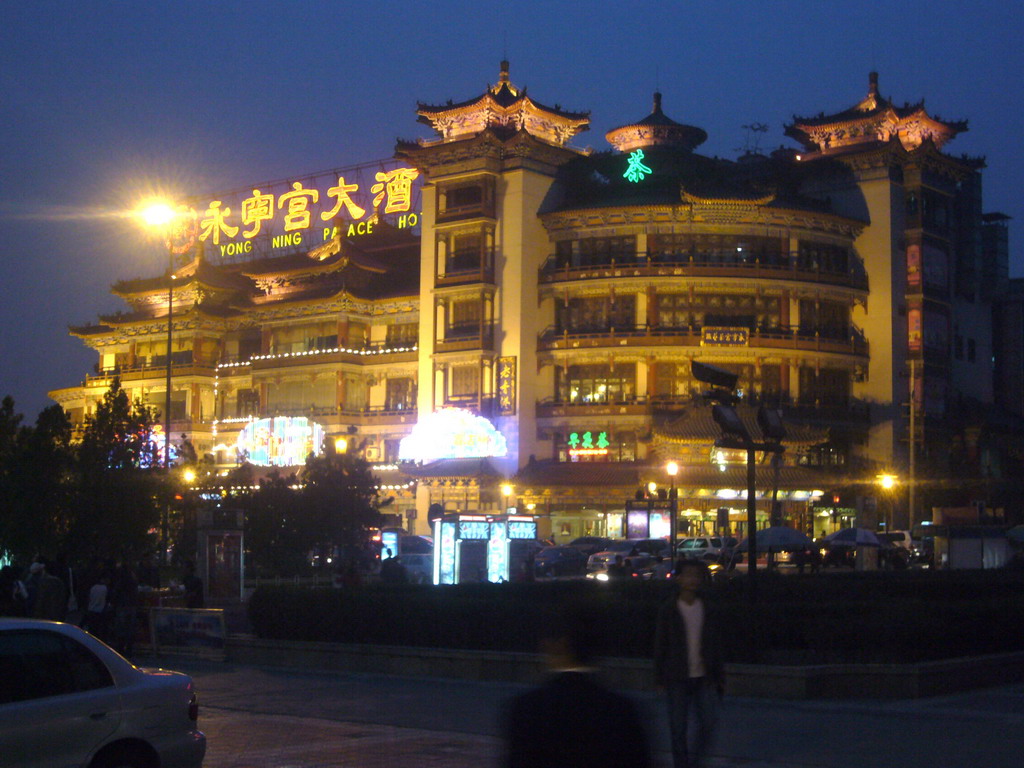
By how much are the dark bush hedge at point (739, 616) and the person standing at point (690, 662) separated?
359cm

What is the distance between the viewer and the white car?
368 inches

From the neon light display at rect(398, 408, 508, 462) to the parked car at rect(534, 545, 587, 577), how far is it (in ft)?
60.1

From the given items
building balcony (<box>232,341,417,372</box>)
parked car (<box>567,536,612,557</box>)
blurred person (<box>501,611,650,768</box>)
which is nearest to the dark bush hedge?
blurred person (<box>501,611,650,768</box>)

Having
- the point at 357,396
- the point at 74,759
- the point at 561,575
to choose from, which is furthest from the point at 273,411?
the point at 74,759

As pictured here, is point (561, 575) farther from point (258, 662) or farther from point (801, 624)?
point (801, 624)

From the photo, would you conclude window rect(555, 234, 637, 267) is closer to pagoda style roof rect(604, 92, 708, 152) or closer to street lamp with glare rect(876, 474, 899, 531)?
pagoda style roof rect(604, 92, 708, 152)

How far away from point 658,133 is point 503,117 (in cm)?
931

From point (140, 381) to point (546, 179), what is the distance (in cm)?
3113

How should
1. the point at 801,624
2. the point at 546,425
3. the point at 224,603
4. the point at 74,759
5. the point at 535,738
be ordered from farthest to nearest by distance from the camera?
1. the point at 546,425
2. the point at 224,603
3. the point at 801,624
4. the point at 74,759
5. the point at 535,738

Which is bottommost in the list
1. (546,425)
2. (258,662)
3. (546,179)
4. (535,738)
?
(258,662)

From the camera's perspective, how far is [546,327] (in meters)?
69.4

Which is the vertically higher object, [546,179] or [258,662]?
[546,179]

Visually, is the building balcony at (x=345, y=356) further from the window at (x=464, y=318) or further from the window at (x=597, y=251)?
the window at (x=597, y=251)

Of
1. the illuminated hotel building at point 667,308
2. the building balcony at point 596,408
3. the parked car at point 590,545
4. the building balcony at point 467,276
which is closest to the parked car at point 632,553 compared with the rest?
the parked car at point 590,545
